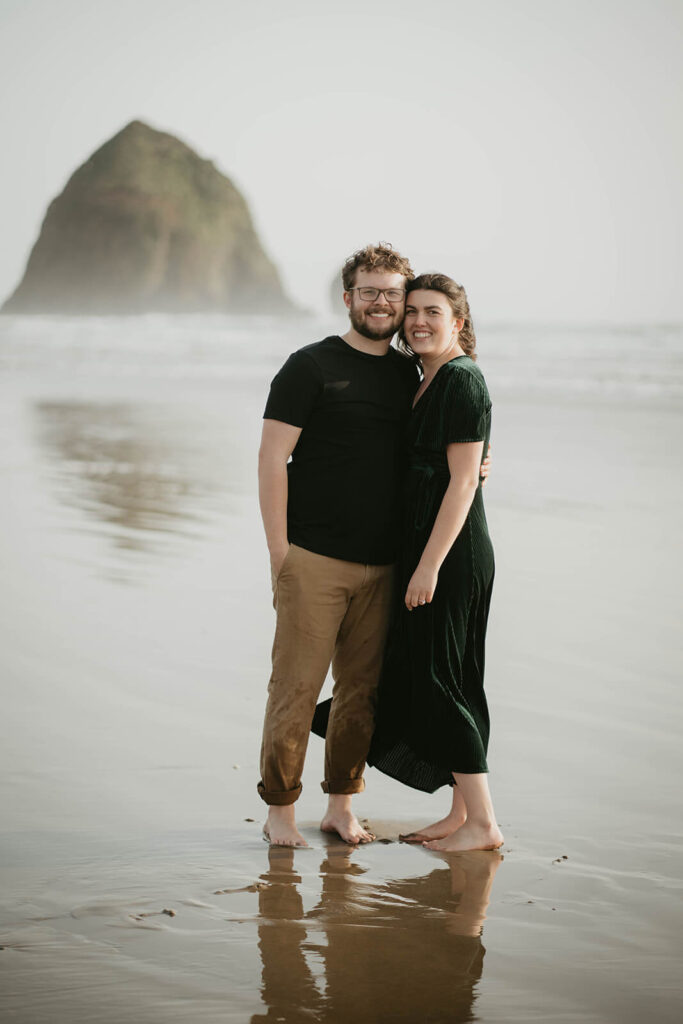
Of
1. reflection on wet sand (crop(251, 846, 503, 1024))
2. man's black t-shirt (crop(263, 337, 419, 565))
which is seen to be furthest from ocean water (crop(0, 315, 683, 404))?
reflection on wet sand (crop(251, 846, 503, 1024))

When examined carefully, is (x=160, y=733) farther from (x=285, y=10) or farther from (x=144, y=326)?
(x=285, y=10)

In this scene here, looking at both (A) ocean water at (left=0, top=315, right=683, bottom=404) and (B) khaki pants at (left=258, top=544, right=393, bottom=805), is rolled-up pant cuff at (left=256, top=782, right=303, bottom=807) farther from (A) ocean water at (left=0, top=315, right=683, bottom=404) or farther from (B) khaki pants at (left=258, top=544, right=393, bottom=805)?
(A) ocean water at (left=0, top=315, right=683, bottom=404)

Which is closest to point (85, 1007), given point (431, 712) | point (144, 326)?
point (431, 712)

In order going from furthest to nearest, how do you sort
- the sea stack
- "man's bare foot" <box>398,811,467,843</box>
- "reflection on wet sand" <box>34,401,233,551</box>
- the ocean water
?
the sea stack, the ocean water, "reflection on wet sand" <box>34,401,233,551</box>, "man's bare foot" <box>398,811,467,843</box>

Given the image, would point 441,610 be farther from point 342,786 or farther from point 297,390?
point 297,390

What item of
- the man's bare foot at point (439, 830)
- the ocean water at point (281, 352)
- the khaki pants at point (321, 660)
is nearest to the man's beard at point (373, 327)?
the khaki pants at point (321, 660)

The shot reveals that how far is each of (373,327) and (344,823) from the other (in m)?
1.43

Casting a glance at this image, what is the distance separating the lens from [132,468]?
8.23m

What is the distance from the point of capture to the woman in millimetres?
2783

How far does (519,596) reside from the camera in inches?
207

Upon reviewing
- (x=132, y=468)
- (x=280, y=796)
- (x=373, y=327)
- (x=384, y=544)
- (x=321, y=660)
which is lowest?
(x=280, y=796)

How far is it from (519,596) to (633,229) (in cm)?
3158

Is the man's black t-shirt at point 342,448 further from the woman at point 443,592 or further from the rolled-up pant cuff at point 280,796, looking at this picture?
the rolled-up pant cuff at point 280,796

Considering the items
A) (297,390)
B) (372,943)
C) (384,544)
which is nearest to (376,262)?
(297,390)
